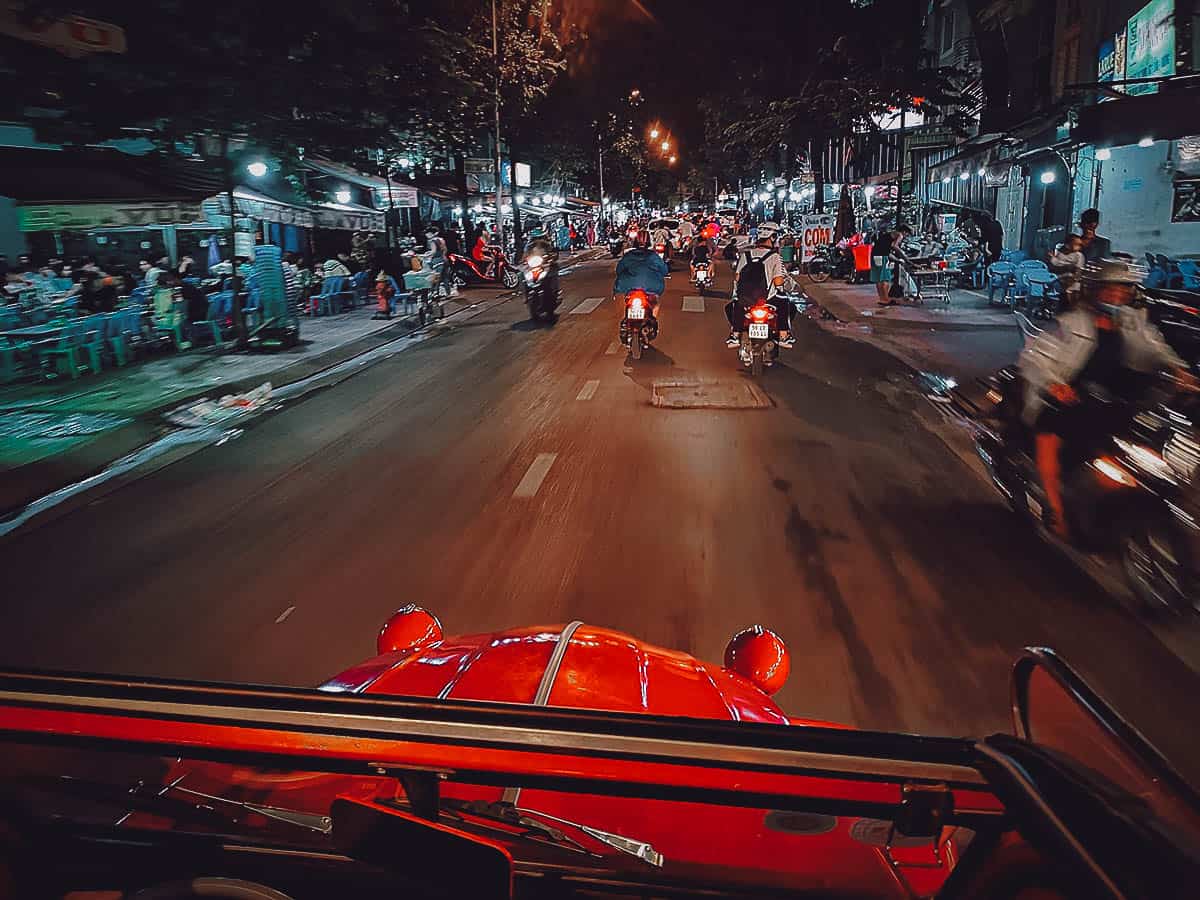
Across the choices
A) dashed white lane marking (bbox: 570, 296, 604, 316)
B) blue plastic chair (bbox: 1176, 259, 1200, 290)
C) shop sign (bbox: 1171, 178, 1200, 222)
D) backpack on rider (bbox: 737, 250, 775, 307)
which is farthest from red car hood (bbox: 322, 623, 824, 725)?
dashed white lane marking (bbox: 570, 296, 604, 316)

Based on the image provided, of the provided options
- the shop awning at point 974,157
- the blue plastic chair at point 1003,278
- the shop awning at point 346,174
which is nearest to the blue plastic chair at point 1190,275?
the blue plastic chair at point 1003,278

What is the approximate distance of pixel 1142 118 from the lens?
1378 centimetres

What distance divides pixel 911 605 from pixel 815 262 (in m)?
26.5

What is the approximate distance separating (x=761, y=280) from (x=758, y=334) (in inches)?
34.9

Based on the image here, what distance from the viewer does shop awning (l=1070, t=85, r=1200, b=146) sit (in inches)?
529

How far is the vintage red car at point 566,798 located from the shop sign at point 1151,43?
58.1 ft

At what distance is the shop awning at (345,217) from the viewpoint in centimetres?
2380

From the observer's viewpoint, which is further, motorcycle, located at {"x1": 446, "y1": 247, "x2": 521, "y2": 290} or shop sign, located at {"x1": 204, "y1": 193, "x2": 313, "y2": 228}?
motorcycle, located at {"x1": 446, "y1": 247, "x2": 521, "y2": 290}

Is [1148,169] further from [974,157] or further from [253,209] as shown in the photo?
[253,209]

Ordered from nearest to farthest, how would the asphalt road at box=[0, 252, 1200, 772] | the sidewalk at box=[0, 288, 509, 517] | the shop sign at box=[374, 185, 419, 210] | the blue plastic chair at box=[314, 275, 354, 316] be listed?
the asphalt road at box=[0, 252, 1200, 772]
the sidewalk at box=[0, 288, 509, 517]
the blue plastic chair at box=[314, 275, 354, 316]
the shop sign at box=[374, 185, 419, 210]

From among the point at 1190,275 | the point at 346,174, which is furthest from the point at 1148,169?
the point at 346,174

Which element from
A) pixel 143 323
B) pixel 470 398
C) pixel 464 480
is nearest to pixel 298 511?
pixel 464 480

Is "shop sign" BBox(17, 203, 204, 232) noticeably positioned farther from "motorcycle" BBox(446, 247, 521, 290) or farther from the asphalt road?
"motorcycle" BBox(446, 247, 521, 290)

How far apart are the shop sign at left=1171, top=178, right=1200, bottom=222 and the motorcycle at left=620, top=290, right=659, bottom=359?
34.4 feet
